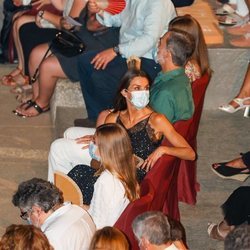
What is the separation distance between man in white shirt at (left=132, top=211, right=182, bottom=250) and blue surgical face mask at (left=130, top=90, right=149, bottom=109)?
1017mm

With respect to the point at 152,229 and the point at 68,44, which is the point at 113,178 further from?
the point at 68,44

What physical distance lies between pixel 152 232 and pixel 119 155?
0.65 m

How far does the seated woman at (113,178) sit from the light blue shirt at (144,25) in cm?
133

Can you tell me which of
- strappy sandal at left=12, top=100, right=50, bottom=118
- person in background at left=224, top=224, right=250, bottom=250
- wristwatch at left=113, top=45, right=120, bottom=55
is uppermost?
person in background at left=224, top=224, right=250, bottom=250

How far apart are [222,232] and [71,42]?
2.10 meters

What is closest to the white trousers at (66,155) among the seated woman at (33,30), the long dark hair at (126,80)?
the long dark hair at (126,80)

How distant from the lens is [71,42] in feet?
21.5

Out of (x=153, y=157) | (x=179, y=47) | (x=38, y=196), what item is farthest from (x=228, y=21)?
(x=38, y=196)

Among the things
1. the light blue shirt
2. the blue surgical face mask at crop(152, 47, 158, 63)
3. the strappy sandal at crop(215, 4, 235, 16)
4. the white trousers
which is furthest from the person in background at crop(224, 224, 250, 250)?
the strappy sandal at crop(215, 4, 235, 16)

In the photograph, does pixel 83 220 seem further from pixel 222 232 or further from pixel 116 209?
pixel 222 232

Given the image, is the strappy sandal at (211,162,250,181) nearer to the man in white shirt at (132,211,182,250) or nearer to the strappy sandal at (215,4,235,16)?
the man in white shirt at (132,211,182,250)

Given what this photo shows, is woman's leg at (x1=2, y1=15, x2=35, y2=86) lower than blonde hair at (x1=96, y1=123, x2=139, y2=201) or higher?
lower

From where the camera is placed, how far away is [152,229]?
425 cm

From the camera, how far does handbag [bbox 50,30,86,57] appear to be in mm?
6520
